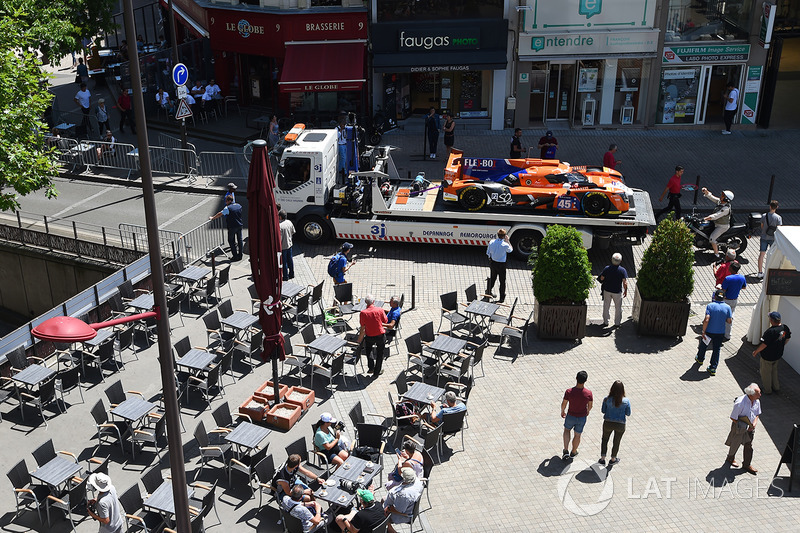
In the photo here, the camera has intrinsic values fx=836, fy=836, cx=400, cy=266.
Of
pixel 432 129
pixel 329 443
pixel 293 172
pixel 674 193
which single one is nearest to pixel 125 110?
pixel 432 129

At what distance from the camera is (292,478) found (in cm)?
1155

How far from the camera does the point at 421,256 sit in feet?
67.6

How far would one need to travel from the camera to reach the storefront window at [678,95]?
29.3 m

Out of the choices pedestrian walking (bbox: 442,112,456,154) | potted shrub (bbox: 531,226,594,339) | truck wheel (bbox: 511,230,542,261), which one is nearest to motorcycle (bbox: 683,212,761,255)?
truck wheel (bbox: 511,230,542,261)

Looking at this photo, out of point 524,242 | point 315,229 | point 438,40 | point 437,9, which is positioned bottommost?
point 524,242

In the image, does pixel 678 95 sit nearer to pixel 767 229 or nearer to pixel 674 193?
pixel 674 193

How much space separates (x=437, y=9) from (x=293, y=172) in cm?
1090

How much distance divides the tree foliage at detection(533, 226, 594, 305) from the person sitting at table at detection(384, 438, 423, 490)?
5.55 meters

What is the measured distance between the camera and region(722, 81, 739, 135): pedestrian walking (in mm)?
28453

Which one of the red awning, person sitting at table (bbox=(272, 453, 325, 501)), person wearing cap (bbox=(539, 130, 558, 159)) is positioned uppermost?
the red awning

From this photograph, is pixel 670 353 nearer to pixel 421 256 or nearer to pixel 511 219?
pixel 511 219

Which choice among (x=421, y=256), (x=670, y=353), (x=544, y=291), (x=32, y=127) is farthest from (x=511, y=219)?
(x=32, y=127)

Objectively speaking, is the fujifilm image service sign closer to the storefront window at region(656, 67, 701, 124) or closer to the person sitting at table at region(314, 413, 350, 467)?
the storefront window at region(656, 67, 701, 124)

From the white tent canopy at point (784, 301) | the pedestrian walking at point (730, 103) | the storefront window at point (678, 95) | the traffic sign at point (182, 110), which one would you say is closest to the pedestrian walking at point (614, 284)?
the white tent canopy at point (784, 301)
